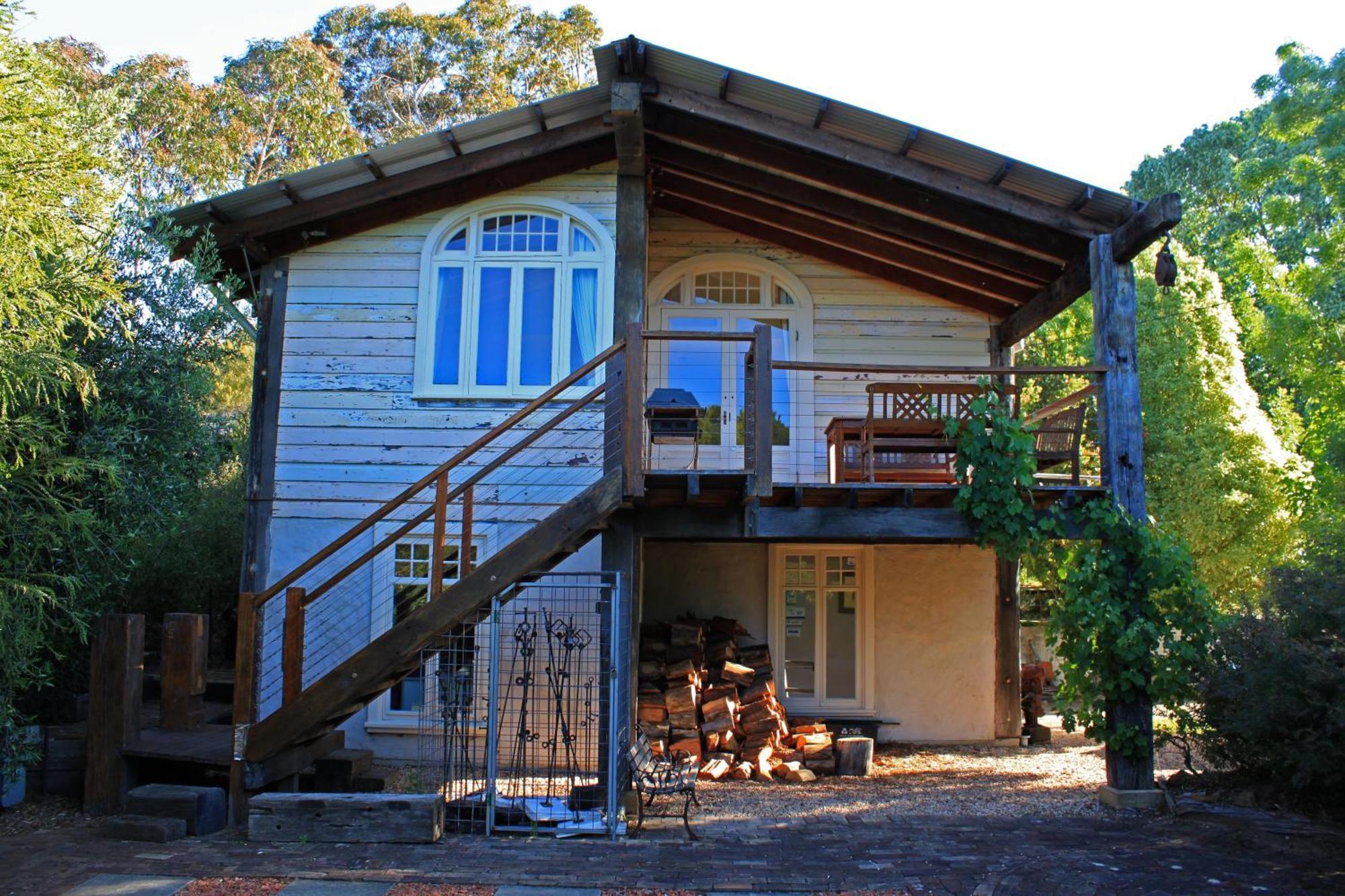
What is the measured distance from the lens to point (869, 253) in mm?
11078

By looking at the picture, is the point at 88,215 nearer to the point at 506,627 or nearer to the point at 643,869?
the point at 506,627

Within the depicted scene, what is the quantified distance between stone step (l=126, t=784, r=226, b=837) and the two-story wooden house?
0.34 metres

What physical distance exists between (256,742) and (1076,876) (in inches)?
222

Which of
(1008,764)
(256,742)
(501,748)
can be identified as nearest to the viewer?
(256,742)

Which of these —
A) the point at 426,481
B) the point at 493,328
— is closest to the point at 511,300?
the point at 493,328

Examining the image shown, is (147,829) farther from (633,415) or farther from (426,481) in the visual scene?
(633,415)

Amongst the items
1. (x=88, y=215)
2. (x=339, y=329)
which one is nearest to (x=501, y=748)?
(x=339, y=329)

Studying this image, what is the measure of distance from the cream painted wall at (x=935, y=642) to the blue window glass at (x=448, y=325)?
16.8 ft

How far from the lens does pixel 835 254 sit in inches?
449

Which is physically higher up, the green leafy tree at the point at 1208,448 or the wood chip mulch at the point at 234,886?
the green leafy tree at the point at 1208,448

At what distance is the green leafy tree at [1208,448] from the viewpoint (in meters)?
15.2

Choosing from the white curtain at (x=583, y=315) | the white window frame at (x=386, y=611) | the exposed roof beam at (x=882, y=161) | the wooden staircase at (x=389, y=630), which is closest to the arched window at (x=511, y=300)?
the white curtain at (x=583, y=315)

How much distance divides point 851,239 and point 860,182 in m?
1.43

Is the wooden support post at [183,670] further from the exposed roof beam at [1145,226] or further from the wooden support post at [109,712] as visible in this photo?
the exposed roof beam at [1145,226]
